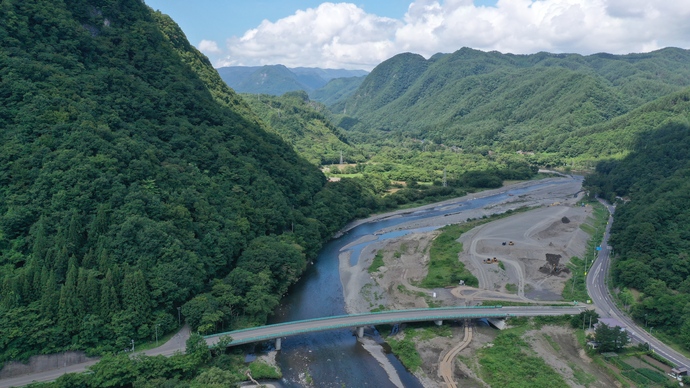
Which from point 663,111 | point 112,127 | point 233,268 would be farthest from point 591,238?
point 663,111

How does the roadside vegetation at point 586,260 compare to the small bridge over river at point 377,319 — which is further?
the roadside vegetation at point 586,260

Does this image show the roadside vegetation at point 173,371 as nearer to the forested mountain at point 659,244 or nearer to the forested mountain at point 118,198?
the forested mountain at point 118,198

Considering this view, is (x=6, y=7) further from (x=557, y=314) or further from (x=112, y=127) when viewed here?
(x=557, y=314)

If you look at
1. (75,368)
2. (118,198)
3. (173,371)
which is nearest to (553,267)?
(173,371)

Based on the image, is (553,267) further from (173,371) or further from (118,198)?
(118,198)

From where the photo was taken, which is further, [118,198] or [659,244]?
[659,244]

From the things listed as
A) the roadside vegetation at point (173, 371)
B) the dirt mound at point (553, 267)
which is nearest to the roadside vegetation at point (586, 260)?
the dirt mound at point (553, 267)
